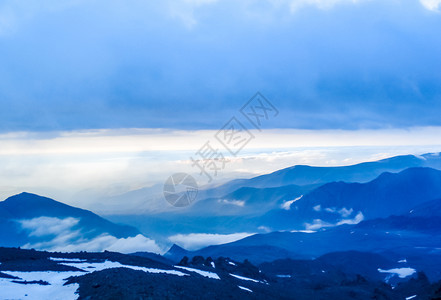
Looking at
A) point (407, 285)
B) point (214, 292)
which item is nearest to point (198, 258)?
point (214, 292)

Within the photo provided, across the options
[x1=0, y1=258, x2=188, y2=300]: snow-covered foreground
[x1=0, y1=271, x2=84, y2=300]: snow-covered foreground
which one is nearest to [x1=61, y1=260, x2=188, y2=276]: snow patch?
[x1=0, y1=258, x2=188, y2=300]: snow-covered foreground

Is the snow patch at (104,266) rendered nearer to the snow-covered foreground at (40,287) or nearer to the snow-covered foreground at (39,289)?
the snow-covered foreground at (40,287)

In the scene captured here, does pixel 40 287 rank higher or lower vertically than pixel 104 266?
lower

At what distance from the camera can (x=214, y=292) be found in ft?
179

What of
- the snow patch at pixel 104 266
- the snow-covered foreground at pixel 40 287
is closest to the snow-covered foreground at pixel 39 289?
the snow-covered foreground at pixel 40 287

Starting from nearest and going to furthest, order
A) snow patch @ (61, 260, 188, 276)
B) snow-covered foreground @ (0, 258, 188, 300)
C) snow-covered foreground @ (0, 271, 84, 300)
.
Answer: snow-covered foreground @ (0, 271, 84, 300)
snow-covered foreground @ (0, 258, 188, 300)
snow patch @ (61, 260, 188, 276)

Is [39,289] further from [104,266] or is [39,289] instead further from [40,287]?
[104,266]

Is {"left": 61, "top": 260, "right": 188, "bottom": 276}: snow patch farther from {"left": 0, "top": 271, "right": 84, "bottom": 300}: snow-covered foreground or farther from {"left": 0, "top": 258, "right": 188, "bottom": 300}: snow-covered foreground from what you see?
{"left": 0, "top": 271, "right": 84, "bottom": 300}: snow-covered foreground

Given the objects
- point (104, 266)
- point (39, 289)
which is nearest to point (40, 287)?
point (39, 289)

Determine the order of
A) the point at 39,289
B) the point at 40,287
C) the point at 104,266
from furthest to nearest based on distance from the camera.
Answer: the point at 104,266 < the point at 40,287 < the point at 39,289

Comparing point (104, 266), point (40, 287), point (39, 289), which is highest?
point (104, 266)

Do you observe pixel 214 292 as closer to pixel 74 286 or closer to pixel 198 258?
pixel 74 286

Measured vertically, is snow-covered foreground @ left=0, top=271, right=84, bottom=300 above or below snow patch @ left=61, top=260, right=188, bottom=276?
below

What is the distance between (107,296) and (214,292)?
1856cm
